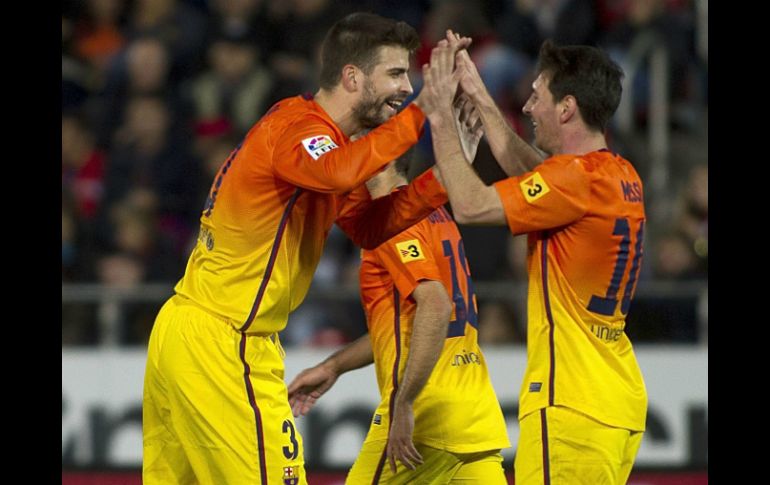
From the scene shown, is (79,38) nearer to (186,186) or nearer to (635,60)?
(186,186)

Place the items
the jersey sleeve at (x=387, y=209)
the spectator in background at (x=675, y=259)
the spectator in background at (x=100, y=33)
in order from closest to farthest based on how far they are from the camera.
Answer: the jersey sleeve at (x=387, y=209)
the spectator in background at (x=675, y=259)
the spectator in background at (x=100, y=33)

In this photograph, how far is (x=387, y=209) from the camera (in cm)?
516

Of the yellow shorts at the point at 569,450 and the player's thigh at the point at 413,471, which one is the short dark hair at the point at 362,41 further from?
the player's thigh at the point at 413,471

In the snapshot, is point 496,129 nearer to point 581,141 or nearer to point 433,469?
point 581,141

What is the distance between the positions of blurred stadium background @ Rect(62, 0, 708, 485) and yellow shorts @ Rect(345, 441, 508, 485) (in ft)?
8.41

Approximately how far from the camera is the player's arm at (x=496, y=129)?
16.0 ft

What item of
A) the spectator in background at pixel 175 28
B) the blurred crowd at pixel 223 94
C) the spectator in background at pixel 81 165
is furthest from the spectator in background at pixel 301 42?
the spectator in background at pixel 81 165

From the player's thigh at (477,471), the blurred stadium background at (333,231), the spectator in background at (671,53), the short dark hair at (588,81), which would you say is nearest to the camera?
the short dark hair at (588,81)

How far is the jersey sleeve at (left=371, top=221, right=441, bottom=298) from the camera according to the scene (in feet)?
17.5

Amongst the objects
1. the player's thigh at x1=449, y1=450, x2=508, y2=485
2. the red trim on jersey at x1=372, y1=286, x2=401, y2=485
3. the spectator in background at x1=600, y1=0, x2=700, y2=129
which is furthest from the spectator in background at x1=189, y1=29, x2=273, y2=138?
the player's thigh at x1=449, y1=450, x2=508, y2=485

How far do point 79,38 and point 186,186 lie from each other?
177 cm

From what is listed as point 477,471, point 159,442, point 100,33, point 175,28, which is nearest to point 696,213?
point 477,471

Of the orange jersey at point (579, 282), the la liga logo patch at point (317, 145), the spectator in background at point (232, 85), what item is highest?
the spectator in background at point (232, 85)

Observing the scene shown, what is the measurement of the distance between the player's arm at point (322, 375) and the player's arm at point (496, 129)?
3.97 ft
